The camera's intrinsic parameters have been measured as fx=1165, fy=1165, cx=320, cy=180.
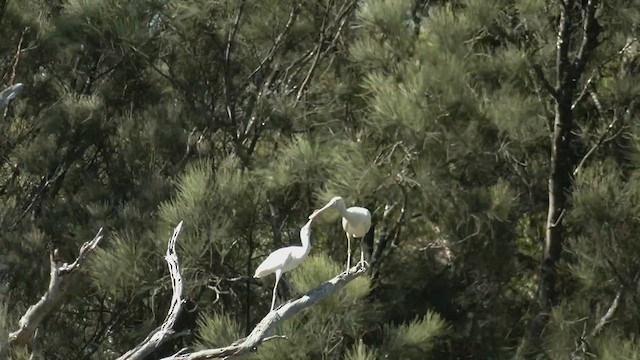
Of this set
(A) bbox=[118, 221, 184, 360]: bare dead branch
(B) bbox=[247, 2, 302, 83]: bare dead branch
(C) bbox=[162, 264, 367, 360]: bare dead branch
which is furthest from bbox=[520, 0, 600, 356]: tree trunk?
(A) bbox=[118, 221, 184, 360]: bare dead branch

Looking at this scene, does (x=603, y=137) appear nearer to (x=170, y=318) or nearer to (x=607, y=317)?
(x=607, y=317)

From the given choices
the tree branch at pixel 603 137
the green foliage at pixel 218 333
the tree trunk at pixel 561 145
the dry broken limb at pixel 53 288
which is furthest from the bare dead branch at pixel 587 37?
the dry broken limb at pixel 53 288

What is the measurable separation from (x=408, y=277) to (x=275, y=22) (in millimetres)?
1524

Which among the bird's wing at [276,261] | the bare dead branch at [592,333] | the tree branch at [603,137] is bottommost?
the bare dead branch at [592,333]

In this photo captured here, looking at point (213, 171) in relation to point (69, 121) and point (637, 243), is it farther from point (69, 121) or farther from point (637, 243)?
point (637, 243)

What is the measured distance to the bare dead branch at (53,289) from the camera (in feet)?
10.2

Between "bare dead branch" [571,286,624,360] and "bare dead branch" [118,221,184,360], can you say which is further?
"bare dead branch" [571,286,624,360]

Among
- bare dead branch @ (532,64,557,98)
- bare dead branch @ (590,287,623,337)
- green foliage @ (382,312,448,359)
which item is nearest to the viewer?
green foliage @ (382,312,448,359)

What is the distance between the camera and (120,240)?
501 centimetres

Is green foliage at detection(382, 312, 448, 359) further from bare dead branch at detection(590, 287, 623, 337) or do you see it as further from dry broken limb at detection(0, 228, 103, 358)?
dry broken limb at detection(0, 228, 103, 358)

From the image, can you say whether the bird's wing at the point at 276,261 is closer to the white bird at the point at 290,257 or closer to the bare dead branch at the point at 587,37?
the white bird at the point at 290,257

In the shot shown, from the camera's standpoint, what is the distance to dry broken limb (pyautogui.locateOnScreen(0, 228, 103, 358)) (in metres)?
3.10

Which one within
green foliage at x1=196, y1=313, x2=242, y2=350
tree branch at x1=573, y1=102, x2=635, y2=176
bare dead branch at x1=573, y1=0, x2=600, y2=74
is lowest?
green foliage at x1=196, y1=313, x2=242, y2=350

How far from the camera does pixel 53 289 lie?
314 centimetres
